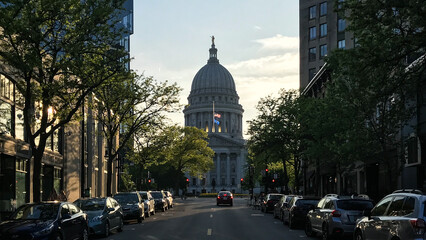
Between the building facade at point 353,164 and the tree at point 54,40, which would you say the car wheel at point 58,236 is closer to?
the tree at point 54,40

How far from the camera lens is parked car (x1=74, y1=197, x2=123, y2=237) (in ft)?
72.5

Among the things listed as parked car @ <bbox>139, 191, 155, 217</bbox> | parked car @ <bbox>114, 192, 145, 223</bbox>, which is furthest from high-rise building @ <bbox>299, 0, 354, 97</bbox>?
parked car @ <bbox>114, 192, 145, 223</bbox>

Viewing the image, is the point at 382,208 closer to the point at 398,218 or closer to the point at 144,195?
the point at 398,218

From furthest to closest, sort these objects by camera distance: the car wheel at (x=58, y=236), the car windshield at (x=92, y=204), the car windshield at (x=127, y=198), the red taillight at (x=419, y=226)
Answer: the car windshield at (x=127, y=198)
the car windshield at (x=92, y=204)
the car wheel at (x=58, y=236)
the red taillight at (x=419, y=226)

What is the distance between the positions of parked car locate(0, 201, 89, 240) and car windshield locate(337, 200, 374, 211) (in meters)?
8.31

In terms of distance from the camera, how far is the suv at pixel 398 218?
39.0 ft

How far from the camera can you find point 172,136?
6475cm

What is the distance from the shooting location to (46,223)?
16.5 metres

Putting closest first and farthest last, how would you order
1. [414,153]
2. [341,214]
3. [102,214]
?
[341,214]
[102,214]
[414,153]

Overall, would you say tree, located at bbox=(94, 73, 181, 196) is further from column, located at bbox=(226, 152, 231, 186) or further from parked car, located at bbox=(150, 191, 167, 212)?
column, located at bbox=(226, 152, 231, 186)

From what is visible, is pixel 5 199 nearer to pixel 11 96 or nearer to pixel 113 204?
pixel 11 96

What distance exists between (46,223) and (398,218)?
925cm

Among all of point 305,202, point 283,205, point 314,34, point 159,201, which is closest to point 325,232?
point 305,202

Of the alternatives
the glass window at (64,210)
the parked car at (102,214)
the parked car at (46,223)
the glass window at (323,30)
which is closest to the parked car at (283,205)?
the parked car at (102,214)
